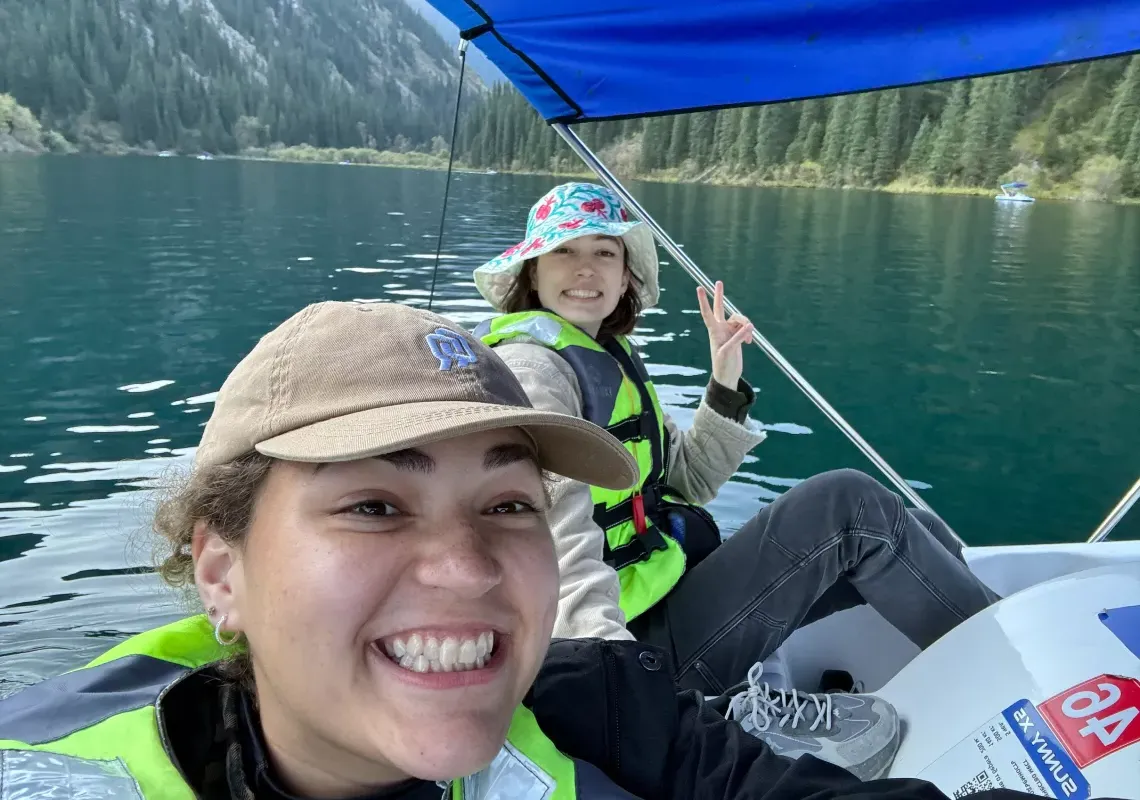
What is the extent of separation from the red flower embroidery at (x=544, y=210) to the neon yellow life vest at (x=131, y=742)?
1577 millimetres

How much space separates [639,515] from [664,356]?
7131mm

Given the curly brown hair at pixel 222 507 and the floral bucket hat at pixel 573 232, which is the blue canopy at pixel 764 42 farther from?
the curly brown hair at pixel 222 507

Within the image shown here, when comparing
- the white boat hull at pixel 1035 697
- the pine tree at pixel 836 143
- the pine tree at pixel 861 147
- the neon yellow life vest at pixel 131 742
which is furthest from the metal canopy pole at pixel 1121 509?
the pine tree at pixel 861 147

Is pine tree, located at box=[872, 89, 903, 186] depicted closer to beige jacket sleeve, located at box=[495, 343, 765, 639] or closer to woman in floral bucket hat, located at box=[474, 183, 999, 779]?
beige jacket sleeve, located at box=[495, 343, 765, 639]

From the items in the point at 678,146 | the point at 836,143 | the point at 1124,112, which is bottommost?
the point at 678,146

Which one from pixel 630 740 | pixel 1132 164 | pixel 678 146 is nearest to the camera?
pixel 630 740

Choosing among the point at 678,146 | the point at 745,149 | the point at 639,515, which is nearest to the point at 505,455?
the point at 639,515

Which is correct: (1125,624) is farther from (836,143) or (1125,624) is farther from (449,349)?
(836,143)

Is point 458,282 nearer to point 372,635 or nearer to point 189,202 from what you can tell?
point 372,635

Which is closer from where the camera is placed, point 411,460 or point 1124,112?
point 411,460

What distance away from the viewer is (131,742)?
946mm

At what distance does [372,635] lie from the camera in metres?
0.90

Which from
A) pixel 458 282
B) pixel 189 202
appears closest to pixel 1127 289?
pixel 458 282

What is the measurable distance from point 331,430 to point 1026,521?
5951mm
